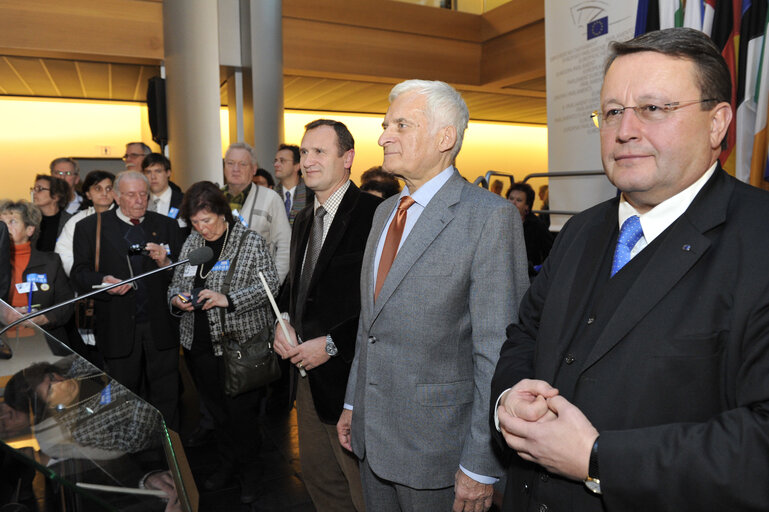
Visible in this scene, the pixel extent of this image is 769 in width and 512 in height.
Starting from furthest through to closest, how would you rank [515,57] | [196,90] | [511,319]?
[515,57] → [196,90] → [511,319]

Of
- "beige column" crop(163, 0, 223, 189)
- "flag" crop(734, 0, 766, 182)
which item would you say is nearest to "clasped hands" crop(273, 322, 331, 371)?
"flag" crop(734, 0, 766, 182)

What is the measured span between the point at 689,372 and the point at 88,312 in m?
3.58

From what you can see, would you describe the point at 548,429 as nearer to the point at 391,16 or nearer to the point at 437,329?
the point at 437,329

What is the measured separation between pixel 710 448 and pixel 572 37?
428cm

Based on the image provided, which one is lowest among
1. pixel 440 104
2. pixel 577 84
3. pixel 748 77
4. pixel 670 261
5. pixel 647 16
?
pixel 670 261

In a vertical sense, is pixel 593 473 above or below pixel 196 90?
below

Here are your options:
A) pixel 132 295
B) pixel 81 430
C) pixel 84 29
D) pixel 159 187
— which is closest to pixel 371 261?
pixel 81 430

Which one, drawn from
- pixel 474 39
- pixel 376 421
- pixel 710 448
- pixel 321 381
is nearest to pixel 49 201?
pixel 321 381

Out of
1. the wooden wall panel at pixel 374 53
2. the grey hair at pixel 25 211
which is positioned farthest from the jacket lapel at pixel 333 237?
the wooden wall panel at pixel 374 53

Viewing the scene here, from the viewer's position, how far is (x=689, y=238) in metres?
0.99

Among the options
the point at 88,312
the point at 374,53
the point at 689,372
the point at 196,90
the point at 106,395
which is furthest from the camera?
the point at 374,53

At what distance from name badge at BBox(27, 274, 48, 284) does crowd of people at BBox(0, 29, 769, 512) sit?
0.13 ft

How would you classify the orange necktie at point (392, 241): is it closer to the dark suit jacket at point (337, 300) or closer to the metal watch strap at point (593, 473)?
the dark suit jacket at point (337, 300)

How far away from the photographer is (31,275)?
339cm
